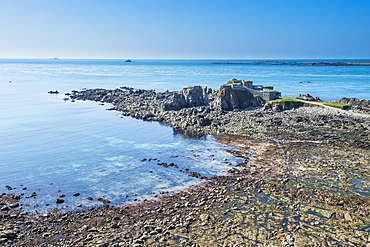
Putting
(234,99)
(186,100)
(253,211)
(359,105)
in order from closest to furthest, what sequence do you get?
1. (253,211)
2. (234,99)
3. (359,105)
4. (186,100)

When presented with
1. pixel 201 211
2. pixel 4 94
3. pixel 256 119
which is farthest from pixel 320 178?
pixel 4 94

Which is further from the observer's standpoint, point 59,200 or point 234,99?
point 234,99

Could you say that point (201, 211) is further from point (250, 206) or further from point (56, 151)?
point (56, 151)

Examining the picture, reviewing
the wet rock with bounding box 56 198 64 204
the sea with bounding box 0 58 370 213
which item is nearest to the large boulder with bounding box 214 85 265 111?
the sea with bounding box 0 58 370 213

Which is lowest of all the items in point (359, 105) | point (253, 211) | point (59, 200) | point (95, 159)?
point (59, 200)

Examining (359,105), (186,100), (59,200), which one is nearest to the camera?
(59,200)

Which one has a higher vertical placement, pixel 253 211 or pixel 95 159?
pixel 253 211

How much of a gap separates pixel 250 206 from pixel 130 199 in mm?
11150

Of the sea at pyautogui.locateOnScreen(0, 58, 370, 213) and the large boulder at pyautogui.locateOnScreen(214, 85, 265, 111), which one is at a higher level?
the large boulder at pyautogui.locateOnScreen(214, 85, 265, 111)

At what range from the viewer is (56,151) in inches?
1602

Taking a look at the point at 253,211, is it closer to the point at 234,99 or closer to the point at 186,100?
the point at 234,99

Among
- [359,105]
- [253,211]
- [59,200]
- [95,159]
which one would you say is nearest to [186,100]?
[95,159]

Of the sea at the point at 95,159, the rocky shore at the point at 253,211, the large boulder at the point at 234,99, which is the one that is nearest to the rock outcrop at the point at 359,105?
the large boulder at the point at 234,99

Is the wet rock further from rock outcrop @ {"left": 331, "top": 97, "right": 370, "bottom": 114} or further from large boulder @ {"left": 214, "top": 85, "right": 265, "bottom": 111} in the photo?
rock outcrop @ {"left": 331, "top": 97, "right": 370, "bottom": 114}
